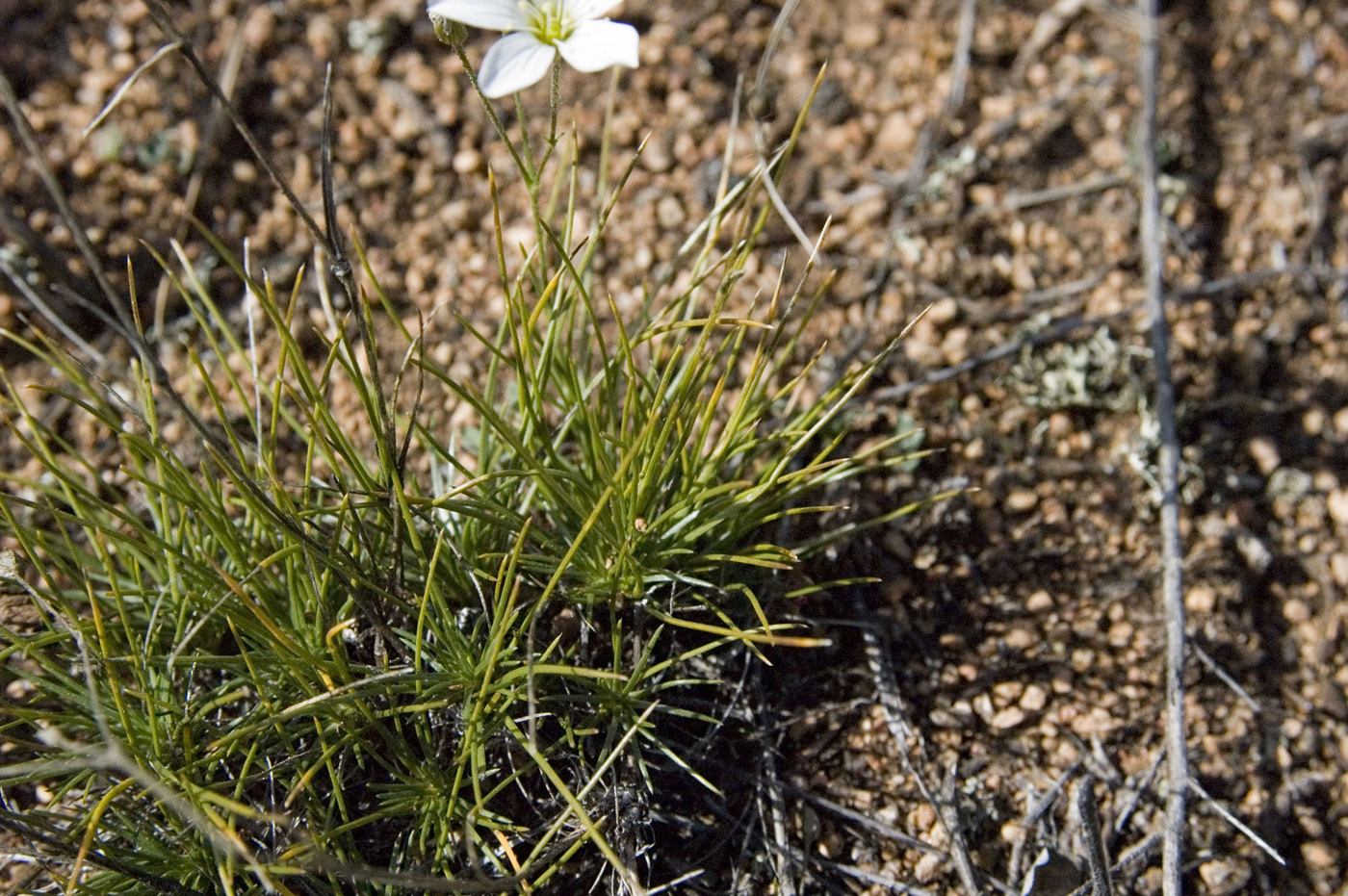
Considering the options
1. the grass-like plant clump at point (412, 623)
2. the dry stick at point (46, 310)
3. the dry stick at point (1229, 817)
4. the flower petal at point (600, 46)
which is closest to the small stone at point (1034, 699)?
the dry stick at point (1229, 817)

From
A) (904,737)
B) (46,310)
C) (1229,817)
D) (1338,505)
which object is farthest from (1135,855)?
(46,310)

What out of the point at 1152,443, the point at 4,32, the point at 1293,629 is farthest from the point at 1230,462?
the point at 4,32

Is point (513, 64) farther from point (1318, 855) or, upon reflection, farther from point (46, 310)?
point (1318, 855)

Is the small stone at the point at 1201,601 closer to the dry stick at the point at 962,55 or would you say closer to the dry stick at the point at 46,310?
the dry stick at the point at 962,55

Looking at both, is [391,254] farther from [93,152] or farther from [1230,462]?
[1230,462]

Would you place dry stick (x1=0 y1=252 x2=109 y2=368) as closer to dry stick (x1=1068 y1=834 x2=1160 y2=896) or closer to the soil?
the soil
